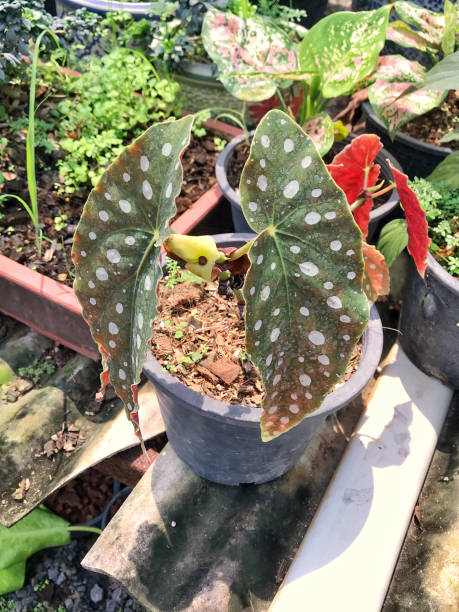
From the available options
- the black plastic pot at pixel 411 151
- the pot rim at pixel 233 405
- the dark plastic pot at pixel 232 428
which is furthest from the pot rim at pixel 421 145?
the pot rim at pixel 233 405

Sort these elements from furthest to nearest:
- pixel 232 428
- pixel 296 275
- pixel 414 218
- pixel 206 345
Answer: pixel 206 345 < pixel 232 428 < pixel 414 218 < pixel 296 275

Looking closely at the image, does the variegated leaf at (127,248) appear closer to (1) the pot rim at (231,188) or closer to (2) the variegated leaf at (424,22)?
(1) the pot rim at (231,188)

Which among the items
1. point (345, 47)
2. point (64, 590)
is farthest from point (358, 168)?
point (64, 590)

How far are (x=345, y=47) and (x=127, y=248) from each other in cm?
97

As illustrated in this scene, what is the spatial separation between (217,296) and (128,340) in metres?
0.47

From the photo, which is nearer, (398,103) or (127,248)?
(127,248)

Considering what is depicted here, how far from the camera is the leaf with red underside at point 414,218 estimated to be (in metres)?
0.83

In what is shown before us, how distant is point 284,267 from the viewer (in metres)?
0.72

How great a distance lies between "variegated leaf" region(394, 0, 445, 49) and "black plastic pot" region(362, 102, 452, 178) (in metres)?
0.27

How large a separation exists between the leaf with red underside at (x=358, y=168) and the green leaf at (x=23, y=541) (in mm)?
1074

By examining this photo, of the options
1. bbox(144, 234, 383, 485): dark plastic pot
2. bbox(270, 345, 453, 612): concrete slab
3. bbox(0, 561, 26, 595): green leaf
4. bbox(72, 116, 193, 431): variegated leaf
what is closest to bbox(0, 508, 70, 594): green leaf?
bbox(0, 561, 26, 595): green leaf

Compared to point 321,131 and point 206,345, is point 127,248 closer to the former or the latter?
point 206,345

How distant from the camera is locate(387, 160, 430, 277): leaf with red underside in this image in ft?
2.73

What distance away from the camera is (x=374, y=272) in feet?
3.05
